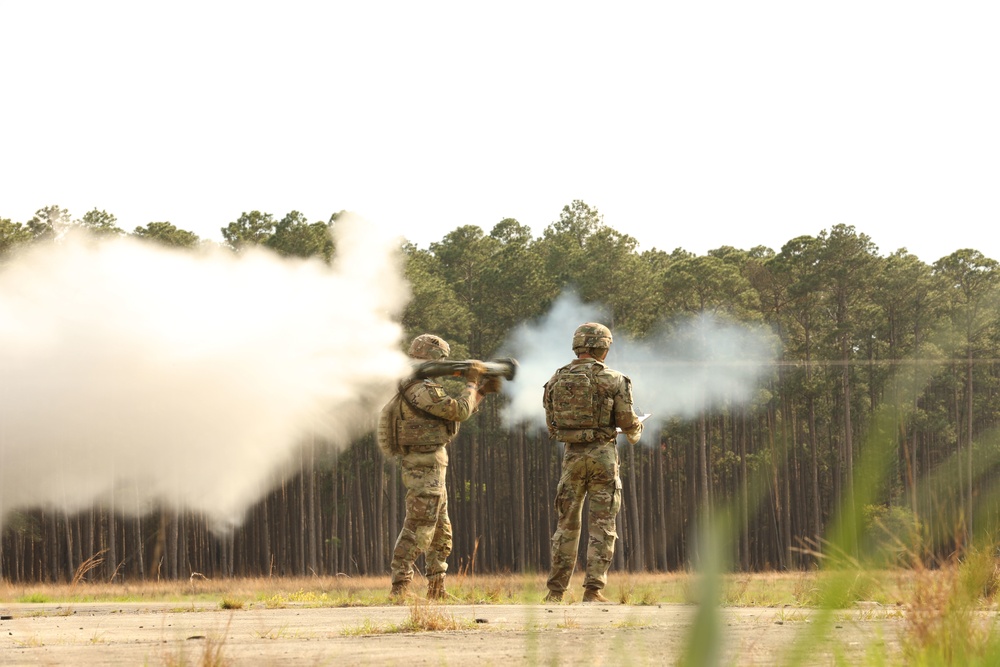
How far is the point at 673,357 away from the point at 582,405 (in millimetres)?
41796

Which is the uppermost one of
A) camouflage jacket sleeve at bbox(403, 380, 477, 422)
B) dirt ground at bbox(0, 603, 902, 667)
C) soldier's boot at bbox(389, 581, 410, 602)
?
camouflage jacket sleeve at bbox(403, 380, 477, 422)

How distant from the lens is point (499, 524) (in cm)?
5916

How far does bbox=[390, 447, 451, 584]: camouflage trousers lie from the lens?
1214 cm

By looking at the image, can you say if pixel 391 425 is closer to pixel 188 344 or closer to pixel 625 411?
pixel 625 411

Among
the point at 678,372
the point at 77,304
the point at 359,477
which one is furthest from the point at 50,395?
the point at 678,372

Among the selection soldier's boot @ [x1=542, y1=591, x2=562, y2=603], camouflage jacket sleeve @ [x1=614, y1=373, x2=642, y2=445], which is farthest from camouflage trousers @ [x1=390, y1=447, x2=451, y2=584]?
camouflage jacket sleeve @ [x1=614, y1=373, x2=642, y2=445]

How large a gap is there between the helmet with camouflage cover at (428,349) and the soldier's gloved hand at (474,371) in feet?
0.93

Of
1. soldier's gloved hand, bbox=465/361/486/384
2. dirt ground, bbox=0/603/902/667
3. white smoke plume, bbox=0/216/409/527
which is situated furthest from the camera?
white smoke plume, bbox=0/216/409/527

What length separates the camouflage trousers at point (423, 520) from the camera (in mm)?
12141

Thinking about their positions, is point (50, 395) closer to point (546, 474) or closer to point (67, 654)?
point (67, 654)

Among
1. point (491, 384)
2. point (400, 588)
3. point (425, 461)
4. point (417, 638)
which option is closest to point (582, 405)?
point (491, 384)

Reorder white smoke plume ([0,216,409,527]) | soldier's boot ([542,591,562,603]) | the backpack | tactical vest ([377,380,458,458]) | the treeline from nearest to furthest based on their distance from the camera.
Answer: soldier's boot ([542,591,562,603])
tactical vest ([377,380,458,458])
the backpack
white smoke plume ([0,216,409,527])
the treeline

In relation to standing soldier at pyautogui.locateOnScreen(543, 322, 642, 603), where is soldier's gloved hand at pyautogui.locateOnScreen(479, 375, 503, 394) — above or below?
above

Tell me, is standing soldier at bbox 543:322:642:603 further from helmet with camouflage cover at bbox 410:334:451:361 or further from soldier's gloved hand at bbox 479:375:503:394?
helmet with camouflage cover at bbox 410:334:451:361
